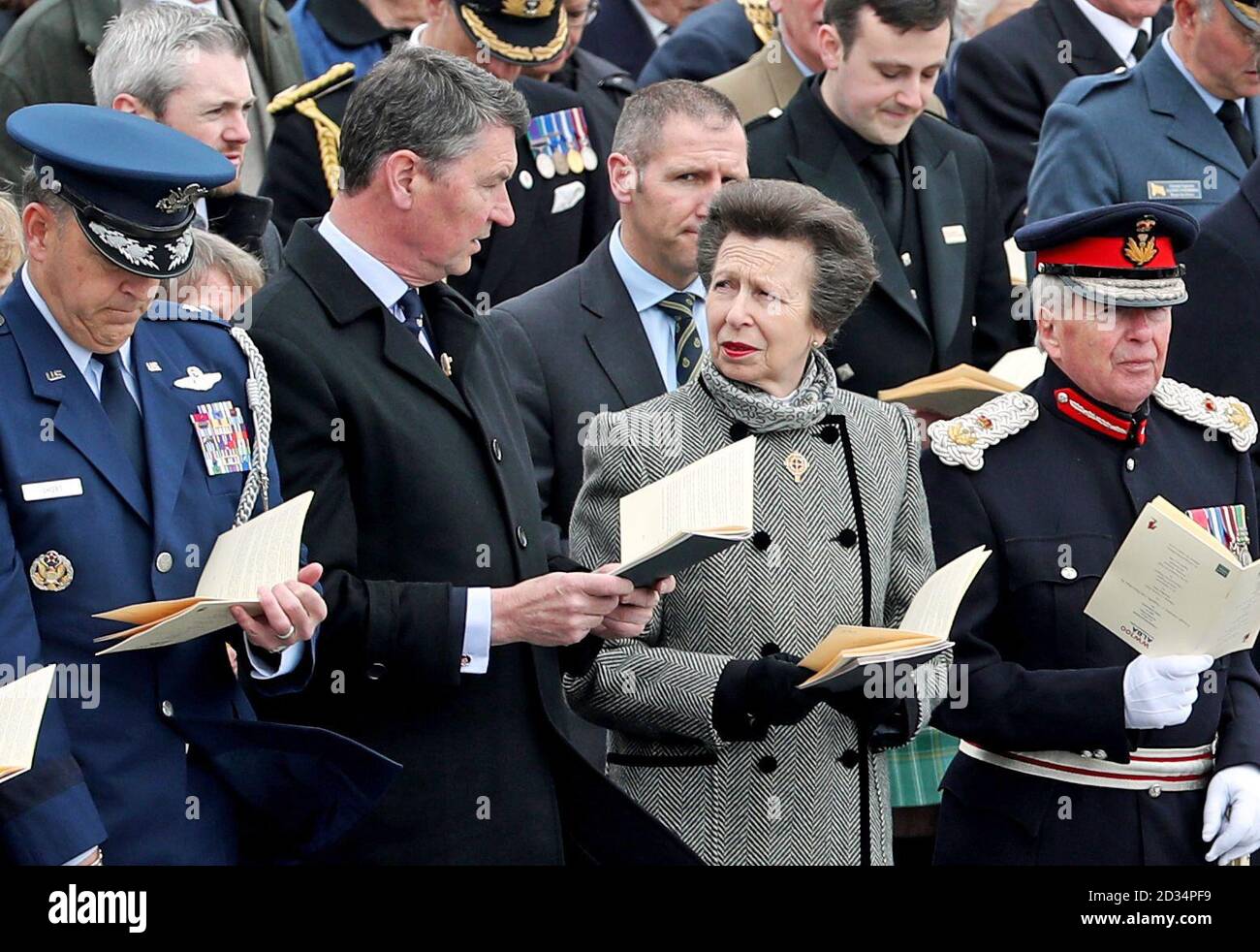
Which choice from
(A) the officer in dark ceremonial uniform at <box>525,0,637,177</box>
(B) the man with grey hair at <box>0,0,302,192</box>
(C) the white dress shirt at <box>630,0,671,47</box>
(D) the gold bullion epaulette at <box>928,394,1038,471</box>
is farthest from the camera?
(C) the white dress shirt at <box>630,0,671,47</box>

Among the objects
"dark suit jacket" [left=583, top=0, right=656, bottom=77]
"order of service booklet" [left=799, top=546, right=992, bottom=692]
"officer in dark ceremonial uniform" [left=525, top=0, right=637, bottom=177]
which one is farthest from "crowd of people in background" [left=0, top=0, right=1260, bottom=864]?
"dark suit jacket" [left=583, top=0, right=656, bottom=77]

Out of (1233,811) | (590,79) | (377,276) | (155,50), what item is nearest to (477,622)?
(377,276)

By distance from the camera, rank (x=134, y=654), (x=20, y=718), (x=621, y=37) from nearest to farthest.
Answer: (x=20, y=718), (x=134, y=654), (x=621, y=37)

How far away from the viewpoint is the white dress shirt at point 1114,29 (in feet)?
27.5

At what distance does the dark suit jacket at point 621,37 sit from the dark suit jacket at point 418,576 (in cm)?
509

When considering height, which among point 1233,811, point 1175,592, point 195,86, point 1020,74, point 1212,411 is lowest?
point 1233,811

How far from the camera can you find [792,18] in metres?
7.61

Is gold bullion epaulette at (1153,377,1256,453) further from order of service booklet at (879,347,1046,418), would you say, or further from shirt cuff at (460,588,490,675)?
shirt cuff at (460,588,490,675)

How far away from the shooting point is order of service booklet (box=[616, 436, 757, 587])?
4.15 meters

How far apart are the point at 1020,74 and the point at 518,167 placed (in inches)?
88.6

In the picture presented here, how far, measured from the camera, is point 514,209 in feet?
22.8

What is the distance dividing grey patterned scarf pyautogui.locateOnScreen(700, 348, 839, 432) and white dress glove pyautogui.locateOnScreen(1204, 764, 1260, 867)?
1.26m

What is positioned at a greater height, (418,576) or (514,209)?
(514,209)

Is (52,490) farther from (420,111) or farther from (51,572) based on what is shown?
(420,111)
